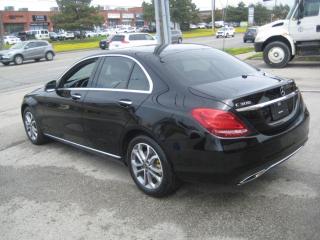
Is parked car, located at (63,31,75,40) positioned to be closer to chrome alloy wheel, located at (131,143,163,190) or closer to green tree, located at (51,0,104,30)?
green tree, located at (51,0,104,30)

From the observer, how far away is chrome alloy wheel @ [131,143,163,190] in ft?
14.3

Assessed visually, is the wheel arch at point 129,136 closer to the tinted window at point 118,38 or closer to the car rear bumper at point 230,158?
the car rear bumper at point 230,158

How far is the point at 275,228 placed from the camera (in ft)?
12.0

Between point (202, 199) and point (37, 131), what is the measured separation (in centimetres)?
339

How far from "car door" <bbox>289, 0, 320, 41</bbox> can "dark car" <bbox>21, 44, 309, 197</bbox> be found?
10.5m

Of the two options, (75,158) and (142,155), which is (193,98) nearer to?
(142,155)

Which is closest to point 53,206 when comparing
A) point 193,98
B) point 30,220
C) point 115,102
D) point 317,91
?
point 30,220

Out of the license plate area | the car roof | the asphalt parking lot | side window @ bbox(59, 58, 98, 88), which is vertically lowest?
the asphalt parking lot

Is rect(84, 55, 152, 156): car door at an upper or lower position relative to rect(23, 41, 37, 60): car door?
upper

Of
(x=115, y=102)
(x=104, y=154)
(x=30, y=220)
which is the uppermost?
(x=115, y=102)

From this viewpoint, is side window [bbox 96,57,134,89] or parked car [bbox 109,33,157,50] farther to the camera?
parked car [bbox 109,33,157,50]

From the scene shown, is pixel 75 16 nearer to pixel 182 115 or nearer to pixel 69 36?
pixel 69 36

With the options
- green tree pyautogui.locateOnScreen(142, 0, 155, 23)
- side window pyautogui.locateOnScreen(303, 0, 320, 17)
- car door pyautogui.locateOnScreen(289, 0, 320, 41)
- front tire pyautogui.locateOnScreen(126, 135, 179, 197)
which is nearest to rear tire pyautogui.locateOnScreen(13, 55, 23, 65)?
car door pyautogui.locateOnScreen(289, 0, 320, 41)

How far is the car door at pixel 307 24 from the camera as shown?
1428cm
